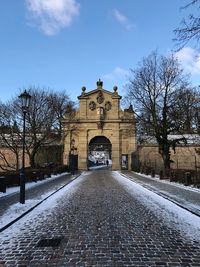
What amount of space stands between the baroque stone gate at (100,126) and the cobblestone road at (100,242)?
Result: 1901 inches

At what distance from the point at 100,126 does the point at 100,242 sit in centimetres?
5290

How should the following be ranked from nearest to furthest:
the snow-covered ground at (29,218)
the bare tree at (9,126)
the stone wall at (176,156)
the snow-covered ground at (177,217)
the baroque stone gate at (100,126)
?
1. the snow-covered ground at (29,218)
2. the snow-covered ground at (177,217)
3. the bare tree at (9,126)
4. the stone wall at (176,156)
5. the baroque stone gate at (100,126)

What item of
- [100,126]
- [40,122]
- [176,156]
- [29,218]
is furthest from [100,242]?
[100,126]

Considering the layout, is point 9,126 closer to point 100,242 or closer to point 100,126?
point 100,126

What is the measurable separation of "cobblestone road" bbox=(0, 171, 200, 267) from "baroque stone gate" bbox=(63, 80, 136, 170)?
1901 inches

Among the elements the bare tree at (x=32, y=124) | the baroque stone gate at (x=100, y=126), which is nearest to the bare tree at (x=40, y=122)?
the bare tree at (x=32, y=124)

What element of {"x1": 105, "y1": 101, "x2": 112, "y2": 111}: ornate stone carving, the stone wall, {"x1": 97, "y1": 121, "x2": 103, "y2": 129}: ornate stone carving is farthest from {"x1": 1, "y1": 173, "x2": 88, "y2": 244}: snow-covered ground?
{"x1": 105, "y1": 101, "x2": 112, "y2": 111}: ornate stone carving

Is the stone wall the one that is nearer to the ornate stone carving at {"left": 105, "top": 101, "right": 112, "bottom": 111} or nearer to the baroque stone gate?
the baroque stone gate

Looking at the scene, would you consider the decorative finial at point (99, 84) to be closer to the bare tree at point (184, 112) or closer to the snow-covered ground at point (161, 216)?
the bare tree at point (184, 112)

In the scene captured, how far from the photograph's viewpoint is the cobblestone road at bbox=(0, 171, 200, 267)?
21.4 ft

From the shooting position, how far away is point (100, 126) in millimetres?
60750

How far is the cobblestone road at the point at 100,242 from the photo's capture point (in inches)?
257

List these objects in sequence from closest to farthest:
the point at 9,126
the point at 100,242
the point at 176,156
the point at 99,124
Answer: the point at 100,242 < the point at 9,126 < the point at 176,156 < the point at 99,124

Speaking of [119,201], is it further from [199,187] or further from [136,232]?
[199,187]
